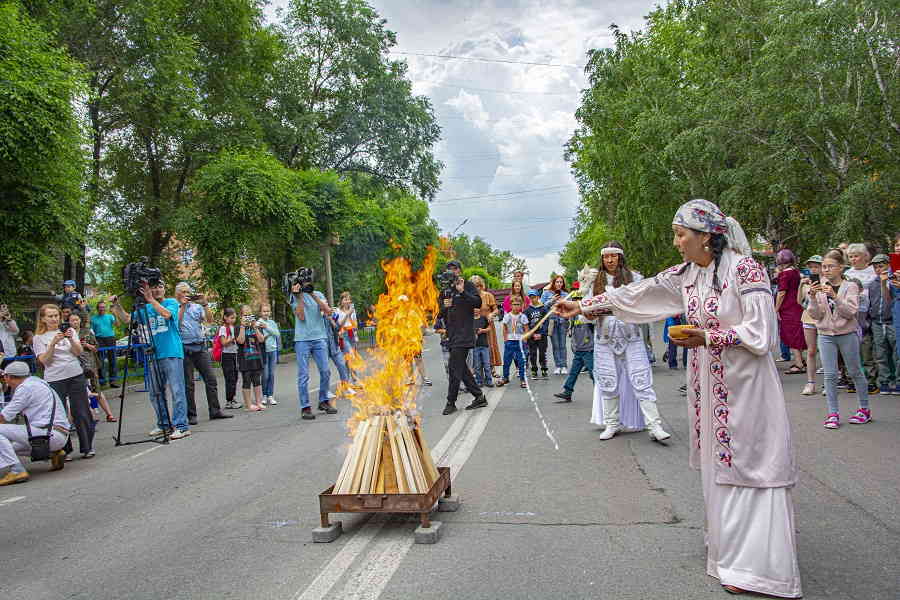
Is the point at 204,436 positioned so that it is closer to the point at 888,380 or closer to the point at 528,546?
the point at 528,546

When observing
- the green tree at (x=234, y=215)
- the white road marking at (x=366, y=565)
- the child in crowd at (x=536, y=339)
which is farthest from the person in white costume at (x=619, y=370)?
the green tree at (x=234, y=215)

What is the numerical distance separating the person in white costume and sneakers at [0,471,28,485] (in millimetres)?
6274

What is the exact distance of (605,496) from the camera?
567cm

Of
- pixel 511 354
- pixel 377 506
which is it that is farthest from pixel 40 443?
pixel 511 354

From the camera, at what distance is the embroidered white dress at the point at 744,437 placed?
3773mm

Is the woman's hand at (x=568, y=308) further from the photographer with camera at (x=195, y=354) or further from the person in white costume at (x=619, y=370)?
the photographer with camera at (x=195, y=354)

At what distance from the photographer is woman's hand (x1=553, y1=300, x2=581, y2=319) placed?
5020mm

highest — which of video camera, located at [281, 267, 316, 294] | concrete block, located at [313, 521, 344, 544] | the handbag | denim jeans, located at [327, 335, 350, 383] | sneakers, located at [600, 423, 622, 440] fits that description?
video camera, located at [281, 267, 316, 294]

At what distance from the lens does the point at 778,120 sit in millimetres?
17984

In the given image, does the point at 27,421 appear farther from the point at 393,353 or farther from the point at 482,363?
the point at 482,363

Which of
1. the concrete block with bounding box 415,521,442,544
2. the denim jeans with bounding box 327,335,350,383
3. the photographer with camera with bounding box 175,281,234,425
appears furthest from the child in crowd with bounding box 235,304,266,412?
the concrete block with bounding box 415,521,442,544

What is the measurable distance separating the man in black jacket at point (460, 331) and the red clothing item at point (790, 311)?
5552 mm

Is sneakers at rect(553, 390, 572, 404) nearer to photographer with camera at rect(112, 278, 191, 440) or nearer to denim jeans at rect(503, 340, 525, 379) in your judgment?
denim jeans at rect(503, 340, 525, 379)

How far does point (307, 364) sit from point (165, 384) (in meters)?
2.10
